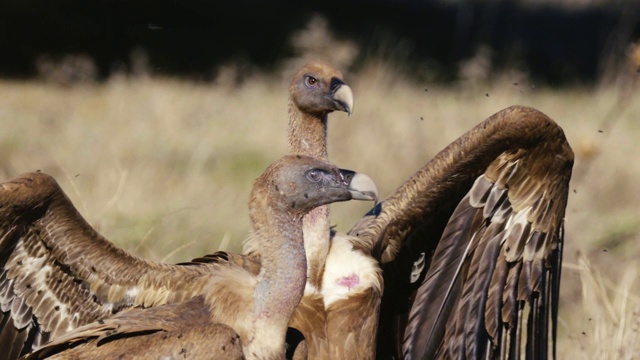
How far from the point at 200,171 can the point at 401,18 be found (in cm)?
1130

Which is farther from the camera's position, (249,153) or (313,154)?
(249,153)

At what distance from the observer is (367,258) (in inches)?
289

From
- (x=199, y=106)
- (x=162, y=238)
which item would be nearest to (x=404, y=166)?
(x=199, y=106)

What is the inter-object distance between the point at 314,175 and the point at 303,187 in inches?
3.1

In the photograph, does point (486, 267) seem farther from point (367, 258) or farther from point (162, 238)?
point (162, 238)

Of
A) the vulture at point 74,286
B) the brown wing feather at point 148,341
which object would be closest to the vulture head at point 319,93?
the vulture at point 74,286

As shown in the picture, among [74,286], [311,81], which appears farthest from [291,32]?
[74,286]

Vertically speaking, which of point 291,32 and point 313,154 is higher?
point 313,154

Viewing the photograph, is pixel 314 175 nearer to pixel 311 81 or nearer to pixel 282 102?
pixel 311 81

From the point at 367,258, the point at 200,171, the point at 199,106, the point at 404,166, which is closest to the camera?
the point at 367,258

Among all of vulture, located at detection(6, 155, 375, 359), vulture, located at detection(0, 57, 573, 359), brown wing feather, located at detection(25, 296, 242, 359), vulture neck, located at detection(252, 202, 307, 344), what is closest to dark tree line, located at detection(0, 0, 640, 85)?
vulture, located at detection(0, 57, 573, 359)

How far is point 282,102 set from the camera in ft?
56.9

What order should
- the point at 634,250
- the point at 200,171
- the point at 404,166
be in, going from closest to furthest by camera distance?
the point at 634,250
the point at 200,171
the point at 404,166

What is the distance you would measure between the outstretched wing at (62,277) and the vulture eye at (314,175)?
2.44 ft
